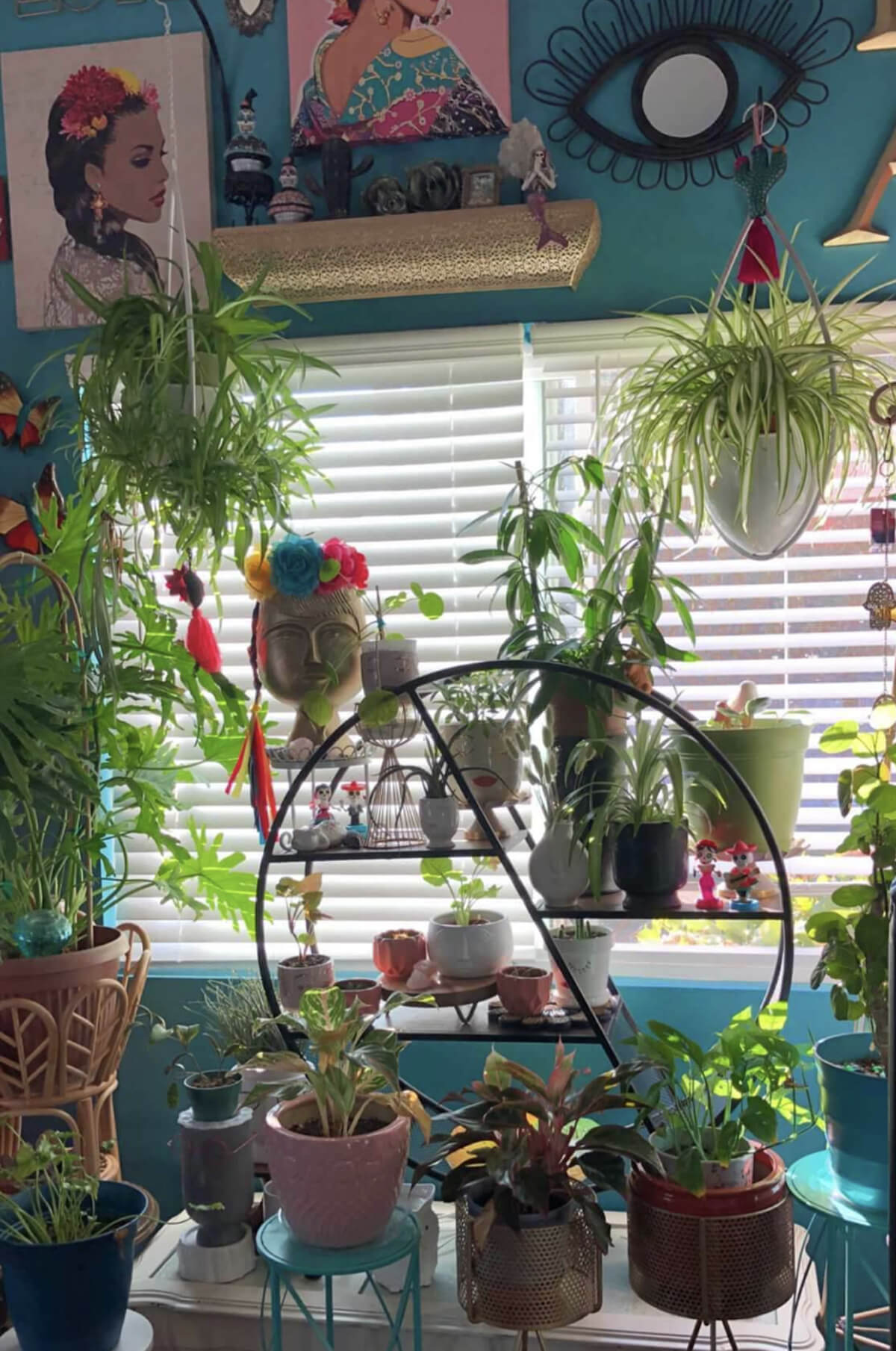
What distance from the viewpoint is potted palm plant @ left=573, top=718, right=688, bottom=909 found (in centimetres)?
206

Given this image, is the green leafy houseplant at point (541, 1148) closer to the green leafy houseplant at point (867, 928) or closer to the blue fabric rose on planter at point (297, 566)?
the green leafy houseplant at point (867, 928)

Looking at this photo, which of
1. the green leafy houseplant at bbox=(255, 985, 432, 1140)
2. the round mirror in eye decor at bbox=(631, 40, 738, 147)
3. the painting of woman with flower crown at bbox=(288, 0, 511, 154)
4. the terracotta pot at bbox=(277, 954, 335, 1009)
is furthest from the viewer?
the painting of woman with flower crown at bbox=(288, 0, 511, 154)

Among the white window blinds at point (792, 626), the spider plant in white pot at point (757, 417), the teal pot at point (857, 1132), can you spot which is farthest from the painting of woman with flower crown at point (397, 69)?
the teal pot at point (857, 1132)

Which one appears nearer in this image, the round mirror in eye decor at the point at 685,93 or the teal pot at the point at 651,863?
the teal pot at the point at 651,863

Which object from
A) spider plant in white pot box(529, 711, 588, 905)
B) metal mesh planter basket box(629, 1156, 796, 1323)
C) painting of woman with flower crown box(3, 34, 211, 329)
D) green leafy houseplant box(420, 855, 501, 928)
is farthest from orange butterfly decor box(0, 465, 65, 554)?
metal mesh planter basket box(629, 1156, 796, 1323)

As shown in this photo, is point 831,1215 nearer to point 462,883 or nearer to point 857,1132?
point 857,1132

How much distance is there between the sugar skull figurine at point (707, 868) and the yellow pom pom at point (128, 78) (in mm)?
1980

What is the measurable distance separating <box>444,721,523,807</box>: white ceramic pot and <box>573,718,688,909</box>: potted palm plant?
135mm

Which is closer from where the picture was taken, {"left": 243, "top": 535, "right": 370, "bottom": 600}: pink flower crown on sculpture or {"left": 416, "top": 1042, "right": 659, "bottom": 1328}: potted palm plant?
{"left": 416, "top": 1042, "right": 659, "bottom": 1328}: potted palm plant

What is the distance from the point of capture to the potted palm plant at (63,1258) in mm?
1887

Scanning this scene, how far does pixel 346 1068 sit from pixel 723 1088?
0.57 m

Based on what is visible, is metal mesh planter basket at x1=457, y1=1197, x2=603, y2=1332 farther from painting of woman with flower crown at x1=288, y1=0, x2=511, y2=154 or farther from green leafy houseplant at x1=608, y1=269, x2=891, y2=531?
painting of woman with flower crown at x1=288, y1=0, x2=511, y2=154

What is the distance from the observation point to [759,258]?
2234mm

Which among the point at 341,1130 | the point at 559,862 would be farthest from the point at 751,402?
the point at 341,1130
